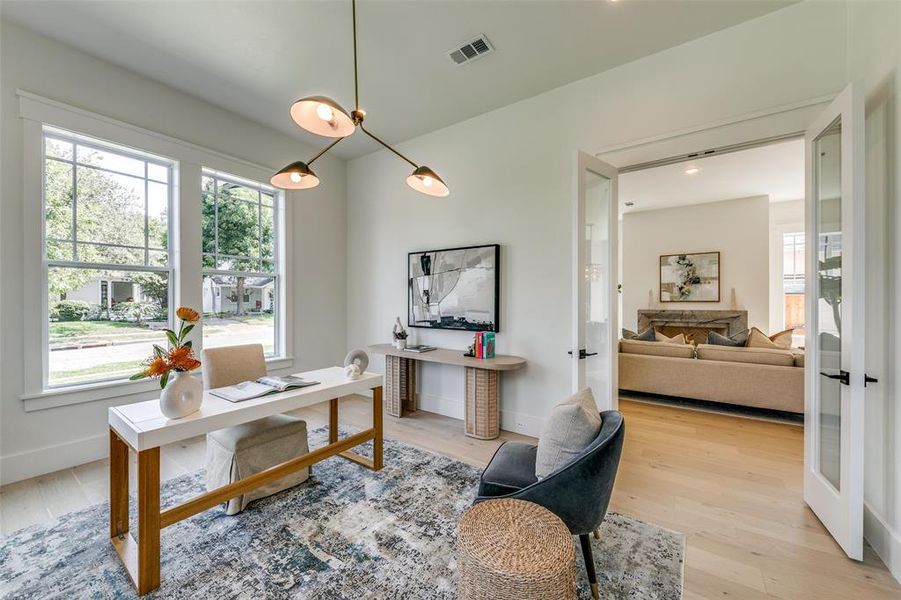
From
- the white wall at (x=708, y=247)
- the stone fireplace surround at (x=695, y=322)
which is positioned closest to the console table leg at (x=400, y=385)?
the stone fireplace surround at (x=695, y=322)

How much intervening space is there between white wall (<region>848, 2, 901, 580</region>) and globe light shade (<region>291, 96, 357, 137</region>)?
2.62 meters

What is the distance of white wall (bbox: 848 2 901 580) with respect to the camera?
1.79 metres

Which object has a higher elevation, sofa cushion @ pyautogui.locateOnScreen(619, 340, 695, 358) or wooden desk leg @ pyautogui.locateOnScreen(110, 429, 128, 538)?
sofa cushion @ pyautogui.locateOnScreen(619, 340, 695, 358)

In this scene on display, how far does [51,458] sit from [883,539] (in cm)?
532

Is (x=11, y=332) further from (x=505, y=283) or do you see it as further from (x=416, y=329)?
(x=505, y=283)

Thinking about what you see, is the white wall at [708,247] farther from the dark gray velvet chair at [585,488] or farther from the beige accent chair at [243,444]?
the beige accent chair at [243,444]

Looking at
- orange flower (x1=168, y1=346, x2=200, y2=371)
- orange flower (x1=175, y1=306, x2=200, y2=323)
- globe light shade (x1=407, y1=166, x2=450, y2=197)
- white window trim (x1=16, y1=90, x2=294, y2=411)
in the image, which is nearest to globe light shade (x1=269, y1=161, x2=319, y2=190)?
globe light shade (x1=407, y1=166, x2=450, y2=197)

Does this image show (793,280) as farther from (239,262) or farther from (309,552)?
(239,262)

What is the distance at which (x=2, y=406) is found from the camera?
8.39 ft

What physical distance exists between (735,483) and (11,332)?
5319mm

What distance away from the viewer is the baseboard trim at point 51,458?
2.57m

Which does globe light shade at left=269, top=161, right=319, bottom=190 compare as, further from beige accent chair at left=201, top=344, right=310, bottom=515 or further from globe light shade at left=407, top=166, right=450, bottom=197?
beige accent chair at left=201, top=344, right=310, bottom=515

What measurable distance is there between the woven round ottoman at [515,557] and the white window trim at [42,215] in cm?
338

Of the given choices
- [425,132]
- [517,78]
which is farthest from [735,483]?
[425,132]
